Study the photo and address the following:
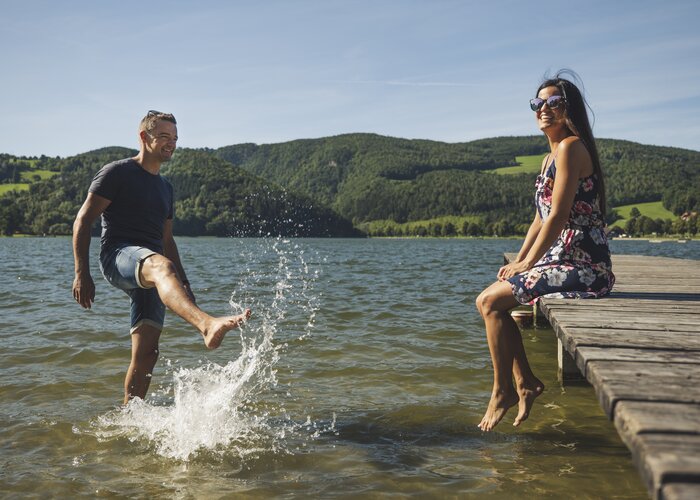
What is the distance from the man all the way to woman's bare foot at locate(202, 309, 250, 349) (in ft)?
3.27

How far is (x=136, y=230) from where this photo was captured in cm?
532

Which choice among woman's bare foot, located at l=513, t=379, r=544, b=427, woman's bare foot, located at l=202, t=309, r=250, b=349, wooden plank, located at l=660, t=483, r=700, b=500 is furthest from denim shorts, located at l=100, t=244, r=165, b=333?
wooden plank, located at l=660, t=483, r=700, b=500

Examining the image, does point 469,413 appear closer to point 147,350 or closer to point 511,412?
point 511,412

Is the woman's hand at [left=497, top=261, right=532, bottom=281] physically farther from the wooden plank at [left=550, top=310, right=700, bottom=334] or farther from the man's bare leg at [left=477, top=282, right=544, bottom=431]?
the wooden plank at [left=550, top=310, right=700, bottom=334]

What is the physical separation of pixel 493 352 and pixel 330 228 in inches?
6787

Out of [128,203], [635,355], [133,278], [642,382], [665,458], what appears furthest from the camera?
[128,203]

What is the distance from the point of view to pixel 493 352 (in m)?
4.90

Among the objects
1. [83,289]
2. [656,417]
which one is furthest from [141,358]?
[656,417]

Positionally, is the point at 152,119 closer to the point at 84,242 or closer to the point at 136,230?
the point at 136,230

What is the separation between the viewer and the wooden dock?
1962mm

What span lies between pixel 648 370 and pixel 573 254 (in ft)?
6.73

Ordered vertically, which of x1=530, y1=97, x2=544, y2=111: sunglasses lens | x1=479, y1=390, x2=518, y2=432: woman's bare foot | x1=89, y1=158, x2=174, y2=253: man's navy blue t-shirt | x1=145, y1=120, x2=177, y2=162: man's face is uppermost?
x1=530, y1=97, x2=544, y2=111: sunglasses lens

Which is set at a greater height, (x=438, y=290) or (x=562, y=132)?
(x=562, y=132)

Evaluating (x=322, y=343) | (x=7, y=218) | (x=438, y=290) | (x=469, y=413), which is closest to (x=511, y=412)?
(x=469, y=413)
